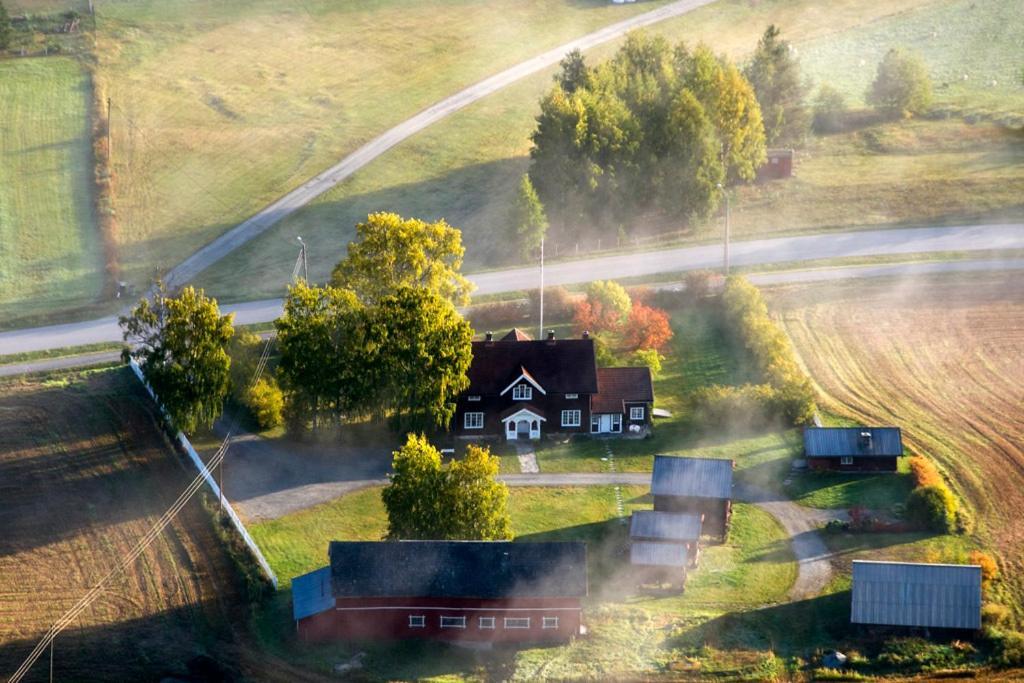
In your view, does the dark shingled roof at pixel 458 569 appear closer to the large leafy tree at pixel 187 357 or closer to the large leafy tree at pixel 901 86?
the large leafy tree at pixel 187 357

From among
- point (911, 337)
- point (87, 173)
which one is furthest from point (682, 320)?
point (87, 173)

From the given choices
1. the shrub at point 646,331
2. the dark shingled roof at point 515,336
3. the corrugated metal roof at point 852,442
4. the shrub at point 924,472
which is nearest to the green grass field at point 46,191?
the dark shingled roof at point 515,336

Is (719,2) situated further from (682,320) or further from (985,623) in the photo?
(985,623)

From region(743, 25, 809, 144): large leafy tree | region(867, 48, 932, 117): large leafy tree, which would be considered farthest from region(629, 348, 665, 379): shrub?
region(867, 48, 932, 117): large leafy tree

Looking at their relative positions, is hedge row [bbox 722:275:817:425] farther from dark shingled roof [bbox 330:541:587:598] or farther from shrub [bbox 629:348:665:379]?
dark shingled roof [bbox 330:541:587:598]

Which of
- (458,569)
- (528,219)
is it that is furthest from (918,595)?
(528,219)
